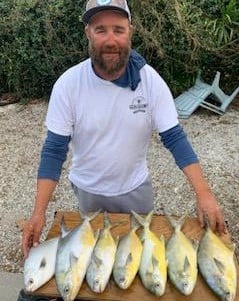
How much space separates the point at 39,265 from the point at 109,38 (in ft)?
3.57

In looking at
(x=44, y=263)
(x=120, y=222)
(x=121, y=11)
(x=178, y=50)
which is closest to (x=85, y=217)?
(x=120, y=222)

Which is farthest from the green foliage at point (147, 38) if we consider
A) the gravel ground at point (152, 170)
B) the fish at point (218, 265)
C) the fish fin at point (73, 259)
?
the fish fin at point (73, 259)

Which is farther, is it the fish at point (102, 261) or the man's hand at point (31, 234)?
the man's hand at point (31, 234)

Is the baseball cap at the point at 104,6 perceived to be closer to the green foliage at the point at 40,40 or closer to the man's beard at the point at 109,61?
the man's beard at the point at 109,61

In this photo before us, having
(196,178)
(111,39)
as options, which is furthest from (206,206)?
(111,39)

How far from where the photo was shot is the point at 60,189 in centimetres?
482

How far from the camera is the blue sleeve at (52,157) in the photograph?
7.72 ft

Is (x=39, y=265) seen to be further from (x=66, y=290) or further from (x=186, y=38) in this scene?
(x=186, y=38)

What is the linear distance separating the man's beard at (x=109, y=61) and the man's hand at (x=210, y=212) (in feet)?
2.41

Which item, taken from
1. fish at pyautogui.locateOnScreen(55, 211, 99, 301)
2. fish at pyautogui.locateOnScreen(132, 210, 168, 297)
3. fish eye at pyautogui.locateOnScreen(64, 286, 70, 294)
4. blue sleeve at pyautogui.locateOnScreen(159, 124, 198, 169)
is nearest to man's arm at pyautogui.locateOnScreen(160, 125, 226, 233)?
blue sleeve at pyautogui.locateOnScreen(159, 124, 198, 169)

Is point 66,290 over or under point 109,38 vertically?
under

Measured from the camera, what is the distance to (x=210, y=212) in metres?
2.25

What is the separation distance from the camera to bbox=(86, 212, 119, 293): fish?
2.02 meters

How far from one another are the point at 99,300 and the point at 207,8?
5.85 metres
